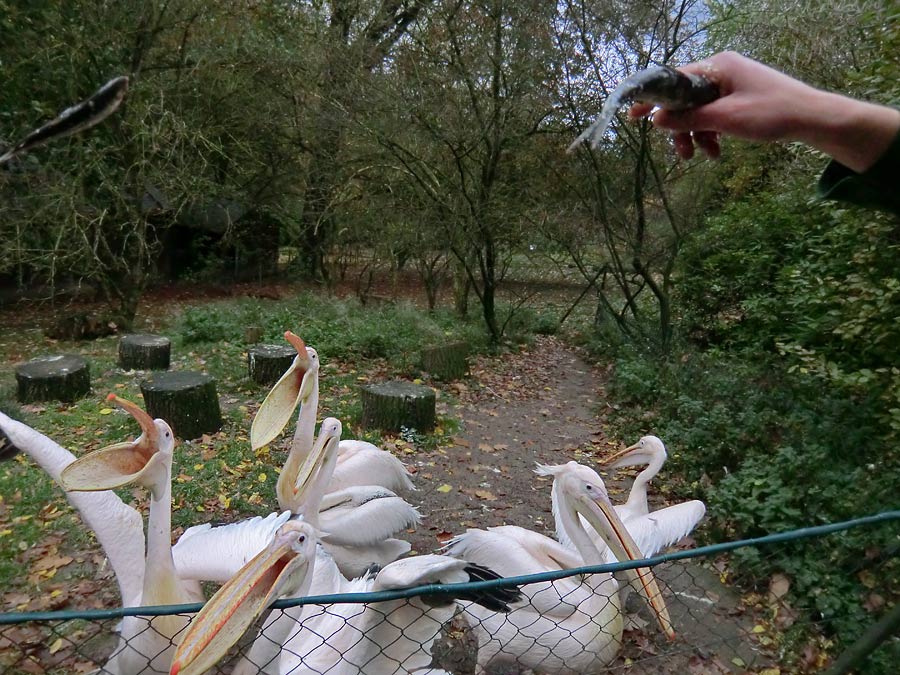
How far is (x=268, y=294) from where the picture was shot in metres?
13.7

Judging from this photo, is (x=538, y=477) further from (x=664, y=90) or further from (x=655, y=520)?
(x=664, y=90)

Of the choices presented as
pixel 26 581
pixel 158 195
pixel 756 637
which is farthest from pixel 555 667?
pixel 158 195

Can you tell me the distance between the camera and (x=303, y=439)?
3.46 meters

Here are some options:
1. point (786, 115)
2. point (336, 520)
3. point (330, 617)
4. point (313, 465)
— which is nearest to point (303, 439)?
point (313, 465)

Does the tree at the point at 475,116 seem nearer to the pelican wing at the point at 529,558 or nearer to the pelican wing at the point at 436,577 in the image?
the pelican wing at the point at 529,558

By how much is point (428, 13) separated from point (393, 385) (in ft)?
14.7

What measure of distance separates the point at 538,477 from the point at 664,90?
4146 mm

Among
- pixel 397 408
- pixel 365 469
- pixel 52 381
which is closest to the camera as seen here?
pixel 365 469

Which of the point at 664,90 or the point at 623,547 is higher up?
the point at 664,90

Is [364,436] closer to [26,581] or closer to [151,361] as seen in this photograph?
[26,581]

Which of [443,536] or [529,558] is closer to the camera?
[529,558]

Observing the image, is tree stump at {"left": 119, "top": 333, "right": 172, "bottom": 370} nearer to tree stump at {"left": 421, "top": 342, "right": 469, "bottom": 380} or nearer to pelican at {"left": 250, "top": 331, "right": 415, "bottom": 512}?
tree stump at {"left": 421, "top": 342, "right": 469, "bottom": 380}

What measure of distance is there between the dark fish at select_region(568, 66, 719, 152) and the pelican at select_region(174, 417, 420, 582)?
2318mm

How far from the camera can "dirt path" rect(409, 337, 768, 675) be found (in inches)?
117
